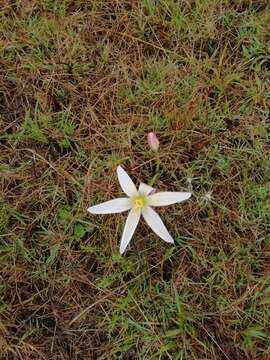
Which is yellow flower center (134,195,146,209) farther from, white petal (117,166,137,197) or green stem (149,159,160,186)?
green stem (149,159,160,186)

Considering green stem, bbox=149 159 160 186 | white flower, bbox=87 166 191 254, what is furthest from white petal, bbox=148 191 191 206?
green stem, bbox=149 159 160 186

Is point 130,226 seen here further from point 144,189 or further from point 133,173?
point 133,173

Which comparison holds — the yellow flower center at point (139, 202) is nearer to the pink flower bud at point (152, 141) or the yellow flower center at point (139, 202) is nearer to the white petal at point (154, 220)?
the white petal at point (154, 220)

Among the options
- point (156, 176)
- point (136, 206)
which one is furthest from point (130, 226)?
point (156, 176)

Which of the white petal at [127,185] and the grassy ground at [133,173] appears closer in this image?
the white petal at [127,185]

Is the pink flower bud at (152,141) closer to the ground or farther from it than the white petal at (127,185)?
farther from it

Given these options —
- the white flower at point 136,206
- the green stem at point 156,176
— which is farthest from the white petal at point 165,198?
the green stem at point 156,176
